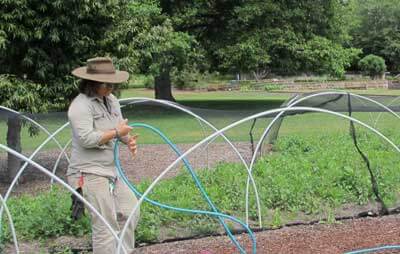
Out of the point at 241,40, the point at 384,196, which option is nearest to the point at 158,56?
the point at 241,40

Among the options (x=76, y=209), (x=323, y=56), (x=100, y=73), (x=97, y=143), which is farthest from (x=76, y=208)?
(x=323, y=56)

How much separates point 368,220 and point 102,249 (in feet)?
11.2

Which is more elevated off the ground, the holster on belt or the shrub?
the shrub

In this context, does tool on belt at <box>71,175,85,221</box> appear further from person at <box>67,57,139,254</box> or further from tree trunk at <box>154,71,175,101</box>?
tree trunk at <box>154,71,175,101</box>

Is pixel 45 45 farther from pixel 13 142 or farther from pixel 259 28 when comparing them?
pixel 259 28

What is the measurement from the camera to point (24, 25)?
337 inches

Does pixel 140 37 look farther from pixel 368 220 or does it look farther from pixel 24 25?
pixel 368 220

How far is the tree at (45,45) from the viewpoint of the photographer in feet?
27.6

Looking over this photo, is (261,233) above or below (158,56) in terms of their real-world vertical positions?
below

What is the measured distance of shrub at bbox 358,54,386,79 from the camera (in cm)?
4878

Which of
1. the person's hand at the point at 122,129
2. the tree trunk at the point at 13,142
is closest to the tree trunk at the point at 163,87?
the tree trunk at the point at 13,142

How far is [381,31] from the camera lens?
54781 mm

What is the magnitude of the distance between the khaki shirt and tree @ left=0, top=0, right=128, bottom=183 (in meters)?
4.16

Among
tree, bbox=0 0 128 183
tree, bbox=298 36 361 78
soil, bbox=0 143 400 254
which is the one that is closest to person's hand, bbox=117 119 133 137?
soil, bbox=0 143 400 254
